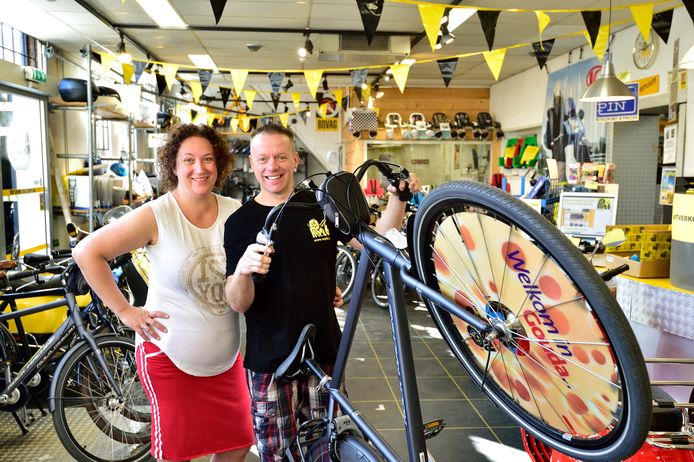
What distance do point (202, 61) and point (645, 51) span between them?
6.62 metres

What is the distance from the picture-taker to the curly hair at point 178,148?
1.92m

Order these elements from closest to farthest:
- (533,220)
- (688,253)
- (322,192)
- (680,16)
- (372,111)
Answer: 1. (533,220)
2. (322,192)
3. (688,253)
4. (680,16)
5. (372,111)

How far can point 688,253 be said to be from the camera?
6.93 ft

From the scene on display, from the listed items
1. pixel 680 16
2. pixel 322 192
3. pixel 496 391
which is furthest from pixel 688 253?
pixel 680 16

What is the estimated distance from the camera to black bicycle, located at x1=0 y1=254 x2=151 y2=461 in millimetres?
2584

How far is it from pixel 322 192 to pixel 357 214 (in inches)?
3.6

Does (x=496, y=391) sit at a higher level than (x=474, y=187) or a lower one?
lower

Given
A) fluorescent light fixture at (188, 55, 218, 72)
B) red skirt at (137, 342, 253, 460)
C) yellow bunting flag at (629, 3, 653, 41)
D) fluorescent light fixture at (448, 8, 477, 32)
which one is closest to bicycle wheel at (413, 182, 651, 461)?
red skirt at (137, 342, 253, 460)

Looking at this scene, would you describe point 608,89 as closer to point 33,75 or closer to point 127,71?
point 127,71

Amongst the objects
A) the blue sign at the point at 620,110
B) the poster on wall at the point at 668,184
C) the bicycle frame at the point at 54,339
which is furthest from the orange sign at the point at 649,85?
the bicycle frame at the point at 54,339

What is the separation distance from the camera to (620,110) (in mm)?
6270

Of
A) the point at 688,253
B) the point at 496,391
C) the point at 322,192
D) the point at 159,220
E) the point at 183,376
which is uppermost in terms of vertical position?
the point at 322,192

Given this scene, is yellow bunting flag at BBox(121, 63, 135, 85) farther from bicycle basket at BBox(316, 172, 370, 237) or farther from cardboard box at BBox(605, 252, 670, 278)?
bicycle basket at BBox(316, 172, 370, 237)

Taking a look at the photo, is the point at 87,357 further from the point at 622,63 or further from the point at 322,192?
the point at 622,63
